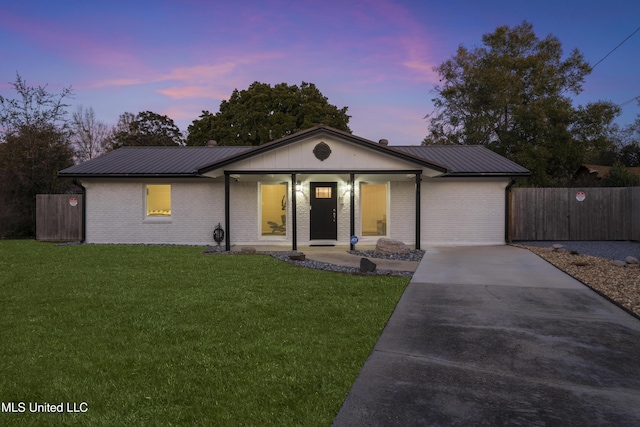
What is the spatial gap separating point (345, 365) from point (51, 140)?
2073cm

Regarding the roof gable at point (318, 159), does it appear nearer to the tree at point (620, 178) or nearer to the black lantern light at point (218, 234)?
the black lantern light at point (218, 234)

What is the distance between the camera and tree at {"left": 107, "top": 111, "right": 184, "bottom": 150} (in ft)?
120

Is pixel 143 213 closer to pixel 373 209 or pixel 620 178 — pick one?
pixel 373 209

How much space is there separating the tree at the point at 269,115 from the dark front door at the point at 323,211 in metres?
17.8

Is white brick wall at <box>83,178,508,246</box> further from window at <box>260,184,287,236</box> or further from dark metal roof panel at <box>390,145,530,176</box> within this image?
dark metal roof panel at <box>390,145,530,176</box>

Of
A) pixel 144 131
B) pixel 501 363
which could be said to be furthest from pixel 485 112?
pixel 144 131

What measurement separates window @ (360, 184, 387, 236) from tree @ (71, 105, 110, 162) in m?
29.9

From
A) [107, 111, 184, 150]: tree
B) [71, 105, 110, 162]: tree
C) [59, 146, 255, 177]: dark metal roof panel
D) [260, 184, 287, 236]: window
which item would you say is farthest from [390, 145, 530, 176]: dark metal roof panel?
[71, 105, 110, 162]: tree

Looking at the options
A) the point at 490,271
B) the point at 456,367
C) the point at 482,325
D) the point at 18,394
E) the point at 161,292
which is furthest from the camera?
the point at 490,271

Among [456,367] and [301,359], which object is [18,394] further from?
[456,367]

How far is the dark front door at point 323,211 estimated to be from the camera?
14297mm

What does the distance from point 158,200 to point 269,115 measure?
19.4m

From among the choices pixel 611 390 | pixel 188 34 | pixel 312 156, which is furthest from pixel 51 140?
pixel 611 390

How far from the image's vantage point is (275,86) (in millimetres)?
33125
